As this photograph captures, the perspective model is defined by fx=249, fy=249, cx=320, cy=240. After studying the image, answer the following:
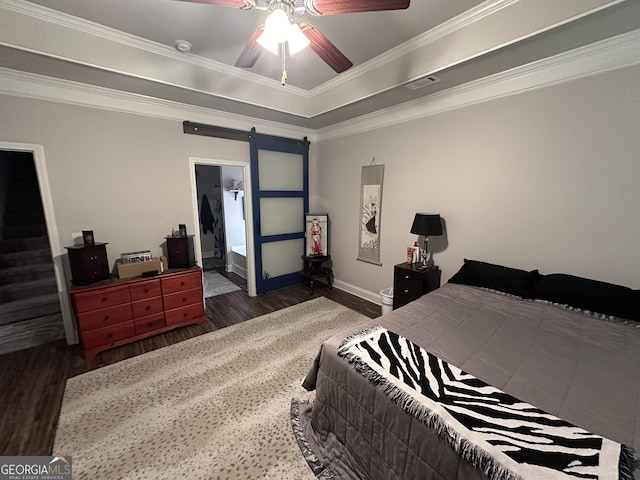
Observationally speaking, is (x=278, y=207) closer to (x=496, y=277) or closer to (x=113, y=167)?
(x=113, y=167)

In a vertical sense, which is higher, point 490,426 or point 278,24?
point 278,24

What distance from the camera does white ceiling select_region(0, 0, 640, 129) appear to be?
5.82 feet

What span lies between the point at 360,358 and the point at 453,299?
4.19ft

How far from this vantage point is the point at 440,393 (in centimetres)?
116

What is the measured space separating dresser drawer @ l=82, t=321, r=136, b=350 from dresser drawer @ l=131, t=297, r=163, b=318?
0.12 meters

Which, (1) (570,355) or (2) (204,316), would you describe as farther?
(2) (204,316)

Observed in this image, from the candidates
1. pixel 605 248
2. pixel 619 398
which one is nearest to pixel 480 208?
pixel 605 248

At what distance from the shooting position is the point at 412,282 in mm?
2850

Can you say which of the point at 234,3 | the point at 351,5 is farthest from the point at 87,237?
the point at 351,5

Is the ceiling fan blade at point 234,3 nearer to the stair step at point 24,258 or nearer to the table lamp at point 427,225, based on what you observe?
the table lamp at point 427,225

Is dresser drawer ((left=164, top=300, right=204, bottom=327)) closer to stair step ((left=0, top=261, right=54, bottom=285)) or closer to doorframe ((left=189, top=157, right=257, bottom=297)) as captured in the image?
doorframe ((left=189, top=157, right=257, bottom=297))

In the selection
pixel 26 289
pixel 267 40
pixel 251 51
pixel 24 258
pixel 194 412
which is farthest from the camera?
pixel 24 258

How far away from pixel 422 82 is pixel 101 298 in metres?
3.88

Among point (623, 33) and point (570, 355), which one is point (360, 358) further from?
point (623, 33)
